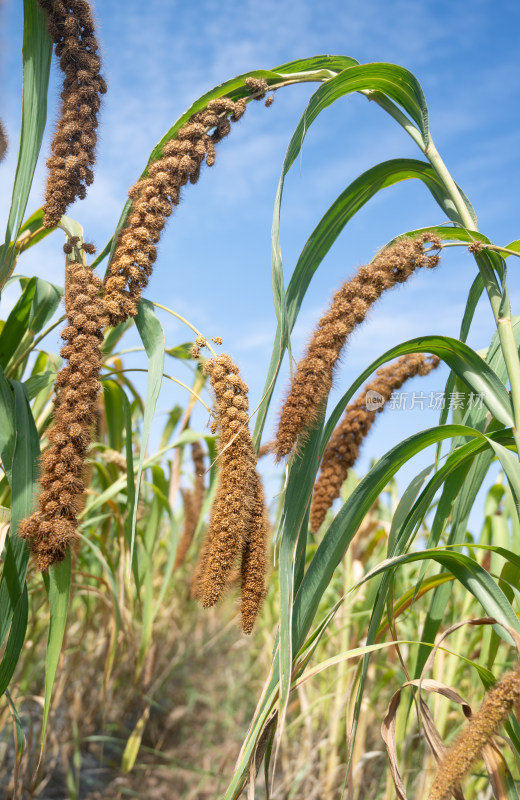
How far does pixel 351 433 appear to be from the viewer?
170cm

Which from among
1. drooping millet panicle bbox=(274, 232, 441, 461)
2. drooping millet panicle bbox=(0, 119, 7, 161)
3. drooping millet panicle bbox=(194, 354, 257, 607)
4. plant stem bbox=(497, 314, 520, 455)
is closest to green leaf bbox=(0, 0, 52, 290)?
drooping millet panicle bbox=(0, 119, 7, 161)

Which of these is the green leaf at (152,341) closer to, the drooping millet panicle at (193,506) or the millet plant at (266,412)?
the millet plant at (266,412)

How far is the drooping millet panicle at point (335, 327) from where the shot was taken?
38.0 inches

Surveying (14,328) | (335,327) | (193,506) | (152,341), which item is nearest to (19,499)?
(152,341)

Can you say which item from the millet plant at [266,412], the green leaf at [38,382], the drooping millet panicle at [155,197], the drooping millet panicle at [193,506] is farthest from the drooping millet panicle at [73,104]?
the drooping millet panicle at [193,506]

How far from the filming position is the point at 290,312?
1097 mm

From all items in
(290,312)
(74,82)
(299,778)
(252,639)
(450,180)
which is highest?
(74,82)

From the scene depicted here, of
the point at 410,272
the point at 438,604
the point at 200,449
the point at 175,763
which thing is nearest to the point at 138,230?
the point at 410,272

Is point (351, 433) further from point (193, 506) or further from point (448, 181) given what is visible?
point (193, 506)

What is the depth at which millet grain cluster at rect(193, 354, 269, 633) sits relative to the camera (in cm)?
93

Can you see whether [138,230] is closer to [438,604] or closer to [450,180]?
[450,180]

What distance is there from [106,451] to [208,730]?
223 centimetres

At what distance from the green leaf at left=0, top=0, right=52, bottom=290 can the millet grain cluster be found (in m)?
0.50

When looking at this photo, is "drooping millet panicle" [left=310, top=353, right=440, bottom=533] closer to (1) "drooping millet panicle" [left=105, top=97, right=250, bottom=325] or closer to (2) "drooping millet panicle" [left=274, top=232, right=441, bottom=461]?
(2) "drooping millet panicle" [left=274, top=232, right=441, bottom=461]
